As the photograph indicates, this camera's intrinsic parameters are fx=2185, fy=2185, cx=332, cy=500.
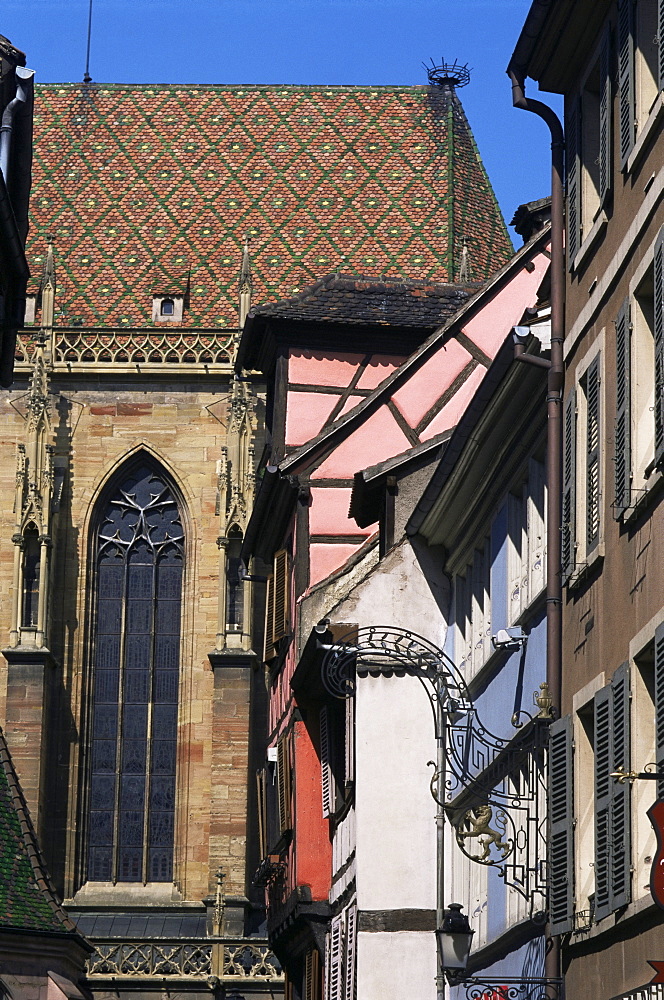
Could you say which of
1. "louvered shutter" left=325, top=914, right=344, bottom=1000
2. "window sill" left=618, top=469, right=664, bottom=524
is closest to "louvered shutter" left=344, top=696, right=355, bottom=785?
"louvered shutter" left=325, top=914, right=344, bottom=1000

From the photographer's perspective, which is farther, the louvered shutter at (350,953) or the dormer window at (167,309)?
the dormer window at (167,309)

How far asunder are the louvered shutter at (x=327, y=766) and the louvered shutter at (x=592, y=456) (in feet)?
28.5

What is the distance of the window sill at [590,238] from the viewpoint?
10.5m

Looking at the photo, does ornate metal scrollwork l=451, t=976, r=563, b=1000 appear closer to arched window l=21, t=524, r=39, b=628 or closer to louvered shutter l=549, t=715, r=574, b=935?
louvered shutter l=549, t=715, r=574, b=935

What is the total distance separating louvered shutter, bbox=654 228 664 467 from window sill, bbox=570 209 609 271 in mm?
1665

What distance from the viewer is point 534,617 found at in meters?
12.2

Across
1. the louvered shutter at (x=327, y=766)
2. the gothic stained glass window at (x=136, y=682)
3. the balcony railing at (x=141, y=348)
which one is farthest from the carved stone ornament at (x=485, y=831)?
the balcony railing at (x=141, y=348)

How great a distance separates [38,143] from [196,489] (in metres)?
8.78

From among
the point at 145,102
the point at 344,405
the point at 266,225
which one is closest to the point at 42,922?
the point at 344,405

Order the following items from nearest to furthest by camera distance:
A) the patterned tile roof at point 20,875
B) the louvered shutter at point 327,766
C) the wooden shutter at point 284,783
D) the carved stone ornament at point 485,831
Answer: the carved stone ornament at point 485,831, the louvered shutter at point 327,766, the wooden shutter at point 284,783, the patterned tile roof at point 20,875

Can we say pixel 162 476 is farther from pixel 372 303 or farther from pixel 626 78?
pixel 626 78

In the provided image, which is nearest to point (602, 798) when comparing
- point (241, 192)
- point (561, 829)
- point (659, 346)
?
point (561, 829)

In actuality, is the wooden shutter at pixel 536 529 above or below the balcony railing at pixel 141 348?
below

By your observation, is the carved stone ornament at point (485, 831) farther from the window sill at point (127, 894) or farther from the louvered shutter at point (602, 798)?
the window sill at point (127, 894)
